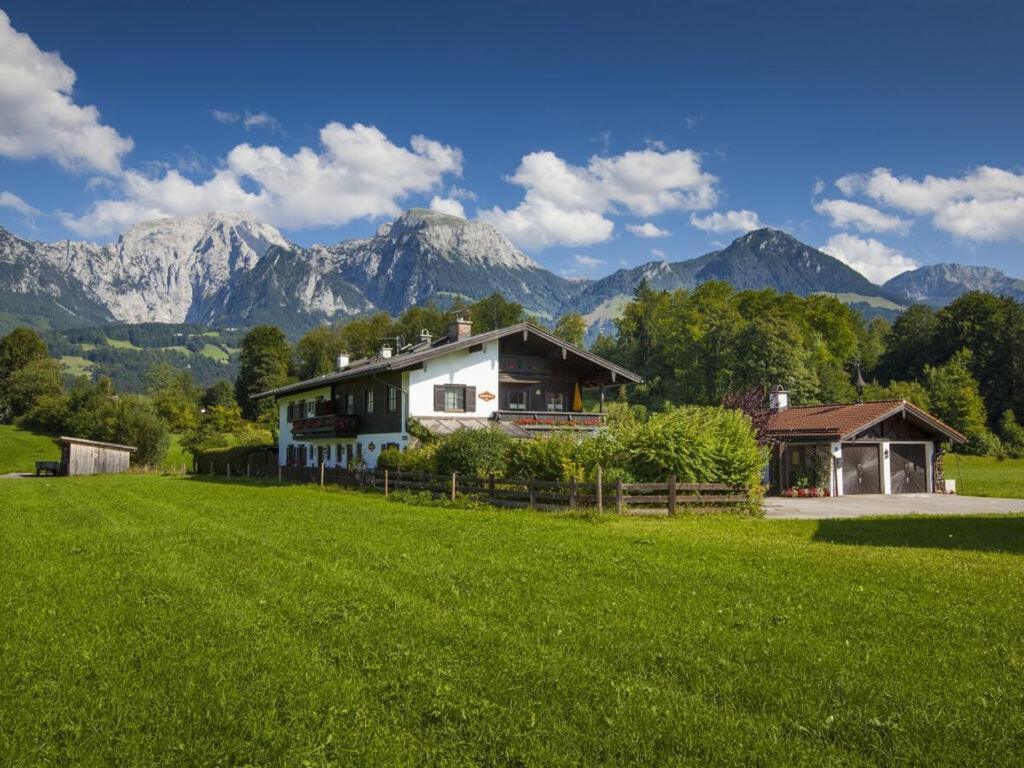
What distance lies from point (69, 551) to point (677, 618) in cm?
1094

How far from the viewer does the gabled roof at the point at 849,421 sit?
34.8m

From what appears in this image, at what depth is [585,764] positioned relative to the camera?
508 centimetres

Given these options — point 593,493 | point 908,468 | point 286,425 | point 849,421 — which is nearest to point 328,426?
point 286,425

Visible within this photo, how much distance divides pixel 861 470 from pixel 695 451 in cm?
1673

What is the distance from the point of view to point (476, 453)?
27.9 m

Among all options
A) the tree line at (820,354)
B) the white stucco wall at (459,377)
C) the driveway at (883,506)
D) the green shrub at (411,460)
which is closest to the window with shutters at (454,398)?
the white stucco wall at (459,377)

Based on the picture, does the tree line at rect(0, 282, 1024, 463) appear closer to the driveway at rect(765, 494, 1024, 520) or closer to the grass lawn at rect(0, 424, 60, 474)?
the grass lawn at rect(0, 424, 60, 474)

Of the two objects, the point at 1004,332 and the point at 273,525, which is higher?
the point at 1004,332

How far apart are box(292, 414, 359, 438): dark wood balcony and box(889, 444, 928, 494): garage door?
27044mm

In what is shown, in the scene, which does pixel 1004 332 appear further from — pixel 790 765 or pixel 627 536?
pixel 790 765

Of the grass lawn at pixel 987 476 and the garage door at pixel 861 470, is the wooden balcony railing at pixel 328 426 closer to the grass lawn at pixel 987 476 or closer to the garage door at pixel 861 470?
the garage door at pixel 861 470

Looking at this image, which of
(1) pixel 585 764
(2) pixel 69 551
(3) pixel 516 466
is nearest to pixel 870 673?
(1) pixel 585 764

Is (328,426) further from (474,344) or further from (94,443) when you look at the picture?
(94,443)

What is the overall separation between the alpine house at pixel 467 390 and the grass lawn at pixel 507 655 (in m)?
23.8
